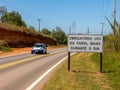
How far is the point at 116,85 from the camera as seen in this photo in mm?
13258

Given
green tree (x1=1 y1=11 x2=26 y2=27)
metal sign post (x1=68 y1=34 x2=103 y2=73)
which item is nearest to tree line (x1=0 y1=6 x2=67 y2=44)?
green tree (x1=1 y1=11 x2=26 y2=27)

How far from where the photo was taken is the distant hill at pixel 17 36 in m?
64.2

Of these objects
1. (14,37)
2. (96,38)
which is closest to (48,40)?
(14,37)

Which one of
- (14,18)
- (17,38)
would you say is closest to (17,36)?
(17,38)

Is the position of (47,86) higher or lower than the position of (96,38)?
lower

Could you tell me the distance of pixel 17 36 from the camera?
233 ft

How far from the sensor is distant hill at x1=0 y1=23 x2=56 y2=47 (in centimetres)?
6419

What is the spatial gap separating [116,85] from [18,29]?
60.3 metres

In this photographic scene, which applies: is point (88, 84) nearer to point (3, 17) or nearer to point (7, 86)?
point (7, 86)

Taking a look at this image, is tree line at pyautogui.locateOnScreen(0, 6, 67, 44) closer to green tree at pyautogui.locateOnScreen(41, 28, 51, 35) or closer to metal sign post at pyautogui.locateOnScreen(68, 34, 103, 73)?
green tree at pyautogui.locateOnScreen(41, 28, 51, 35)

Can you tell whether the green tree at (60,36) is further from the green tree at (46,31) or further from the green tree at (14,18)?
the green tree at (14,18)

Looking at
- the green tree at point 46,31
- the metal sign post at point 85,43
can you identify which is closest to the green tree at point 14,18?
the green tree at point 46,31

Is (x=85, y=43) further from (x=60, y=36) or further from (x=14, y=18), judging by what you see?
(x=60, y=36)

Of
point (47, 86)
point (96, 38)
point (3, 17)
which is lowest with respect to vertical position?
point (47, 86)
